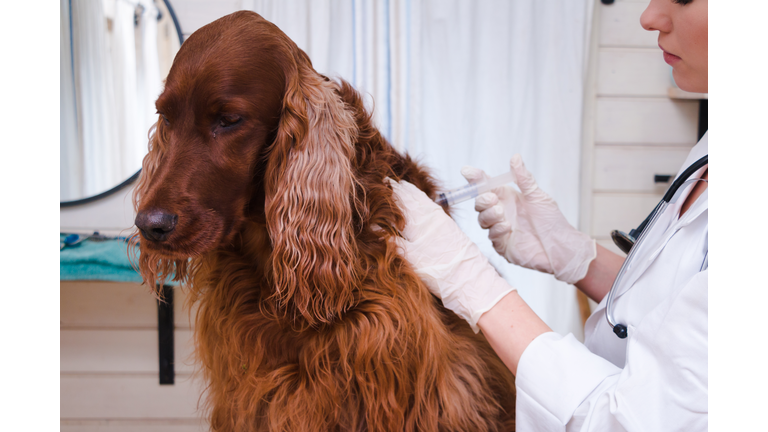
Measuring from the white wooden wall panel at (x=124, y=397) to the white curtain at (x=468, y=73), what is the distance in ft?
4.75

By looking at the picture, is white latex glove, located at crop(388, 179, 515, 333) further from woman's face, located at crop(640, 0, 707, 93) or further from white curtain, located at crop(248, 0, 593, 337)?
white curtain, located at crop(248, 0, 593, 337)

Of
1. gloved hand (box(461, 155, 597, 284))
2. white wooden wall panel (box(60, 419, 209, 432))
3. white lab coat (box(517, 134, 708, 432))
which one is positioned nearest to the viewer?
white lab coat (box(517, 134, 708, 432))

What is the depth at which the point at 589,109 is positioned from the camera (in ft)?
5.67

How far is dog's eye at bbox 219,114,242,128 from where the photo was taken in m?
0.71

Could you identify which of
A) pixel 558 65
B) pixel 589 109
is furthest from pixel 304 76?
pixel 589 109

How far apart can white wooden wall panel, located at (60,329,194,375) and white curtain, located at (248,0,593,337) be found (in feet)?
4.28

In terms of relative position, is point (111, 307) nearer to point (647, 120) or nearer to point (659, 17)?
point (659, 17)

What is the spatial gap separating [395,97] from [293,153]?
2.98 feet

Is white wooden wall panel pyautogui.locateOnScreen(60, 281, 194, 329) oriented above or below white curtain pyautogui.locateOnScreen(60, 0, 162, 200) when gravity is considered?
below

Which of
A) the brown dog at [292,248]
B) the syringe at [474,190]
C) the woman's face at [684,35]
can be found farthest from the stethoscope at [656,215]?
the syringe at [474,190]

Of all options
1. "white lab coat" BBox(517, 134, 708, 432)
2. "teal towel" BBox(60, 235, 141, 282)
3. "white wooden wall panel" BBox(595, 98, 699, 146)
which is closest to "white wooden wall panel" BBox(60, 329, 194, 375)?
"teal towel" BBox(60, 235, 141, 282)

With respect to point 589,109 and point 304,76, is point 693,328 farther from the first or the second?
point 589,109

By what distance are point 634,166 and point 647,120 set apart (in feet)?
0.65

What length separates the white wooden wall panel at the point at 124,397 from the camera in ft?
5.85
